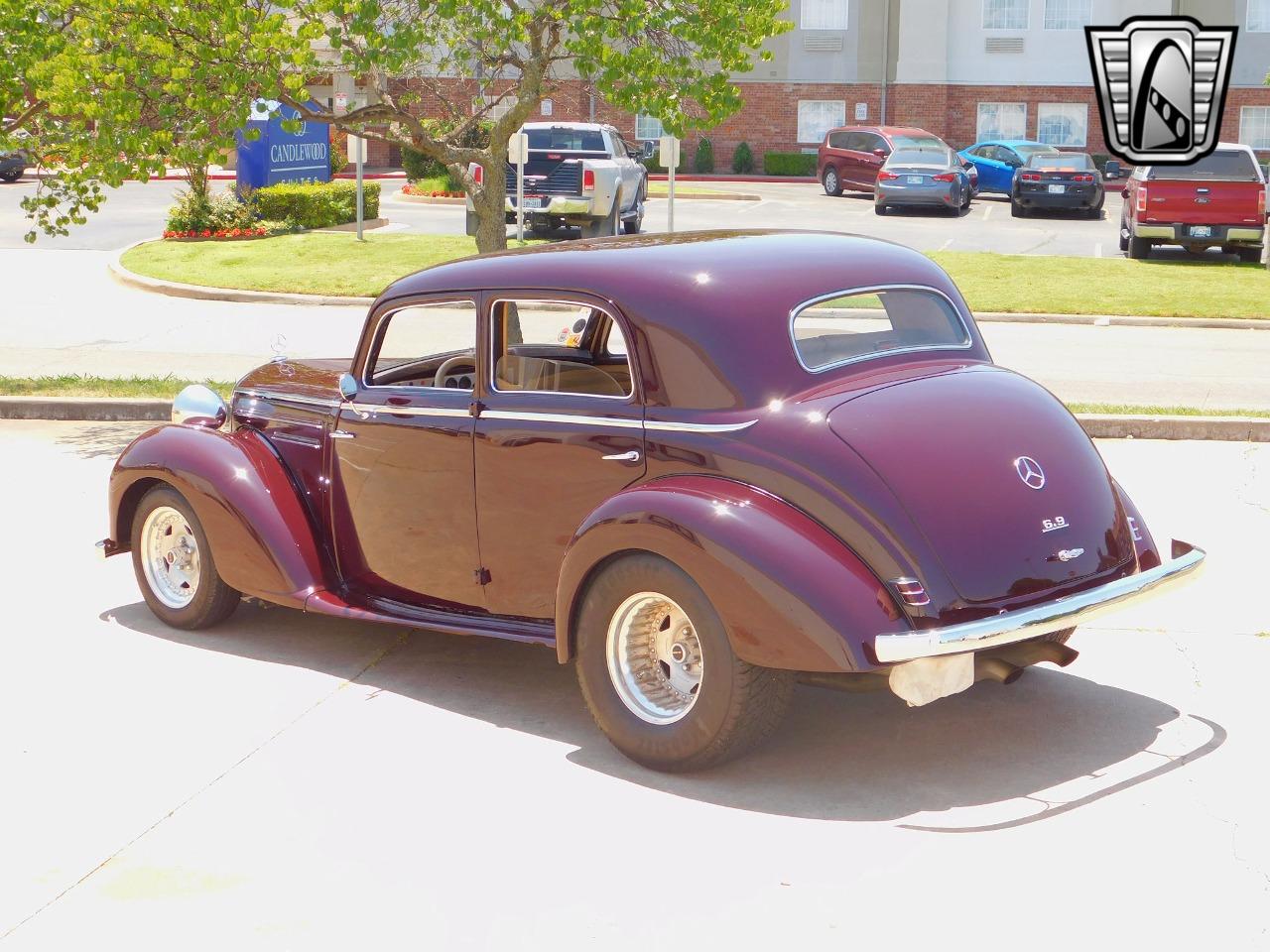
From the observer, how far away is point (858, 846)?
16.3 ft

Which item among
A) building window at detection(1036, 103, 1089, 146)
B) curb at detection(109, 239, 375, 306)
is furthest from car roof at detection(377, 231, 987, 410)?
building window at detection(1036, 103, 1089, 146)

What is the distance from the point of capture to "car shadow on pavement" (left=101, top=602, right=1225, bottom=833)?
536cm

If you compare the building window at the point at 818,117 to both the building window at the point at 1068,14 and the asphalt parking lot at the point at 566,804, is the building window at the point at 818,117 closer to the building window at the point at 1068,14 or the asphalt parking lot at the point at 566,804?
the building window at the point at 1068,14

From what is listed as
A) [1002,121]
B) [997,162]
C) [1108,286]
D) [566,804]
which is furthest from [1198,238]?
[1002,121]

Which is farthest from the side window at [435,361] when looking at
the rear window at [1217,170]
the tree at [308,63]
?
the rear window at [1217,170]

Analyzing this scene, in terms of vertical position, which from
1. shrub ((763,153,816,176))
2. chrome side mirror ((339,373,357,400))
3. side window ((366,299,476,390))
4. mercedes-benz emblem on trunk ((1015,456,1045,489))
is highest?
side window ((366,299,476,390))

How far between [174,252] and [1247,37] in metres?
35.0

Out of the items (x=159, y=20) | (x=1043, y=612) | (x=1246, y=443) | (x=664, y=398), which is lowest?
(x=1246, y=443)

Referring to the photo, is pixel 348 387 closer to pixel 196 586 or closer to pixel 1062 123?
pixel 196 586

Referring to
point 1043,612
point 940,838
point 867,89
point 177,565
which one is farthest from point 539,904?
point 867,89

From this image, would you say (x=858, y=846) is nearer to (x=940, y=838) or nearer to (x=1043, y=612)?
(x=940, y=838)

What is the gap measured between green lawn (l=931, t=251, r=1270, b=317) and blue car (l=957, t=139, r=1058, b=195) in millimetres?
14610

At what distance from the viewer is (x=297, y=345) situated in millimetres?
16766

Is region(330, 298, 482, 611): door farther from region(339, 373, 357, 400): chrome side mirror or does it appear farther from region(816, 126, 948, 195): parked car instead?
region(816, 126, 948, 195): parked car
